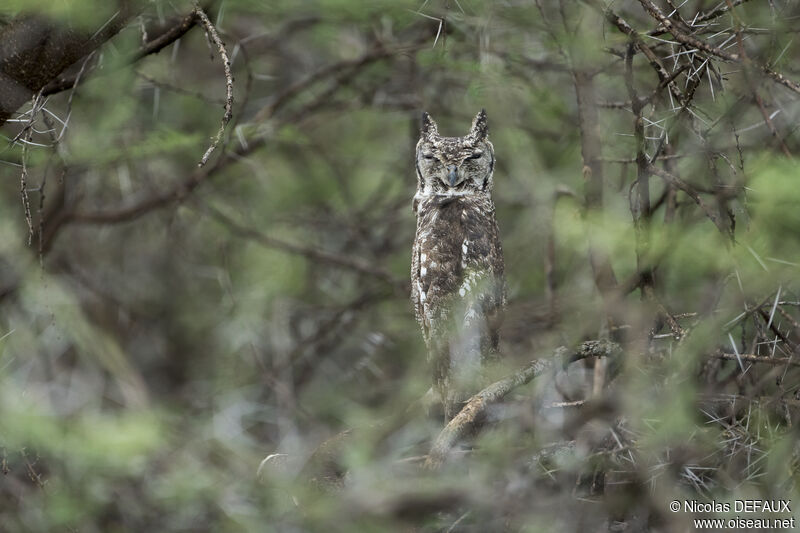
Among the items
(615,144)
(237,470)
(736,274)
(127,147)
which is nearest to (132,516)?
(237,470)

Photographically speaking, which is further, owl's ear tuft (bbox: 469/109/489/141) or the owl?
owl's ear tuft (bbox: 469/109/489/141)

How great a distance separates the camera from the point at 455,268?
3957mm

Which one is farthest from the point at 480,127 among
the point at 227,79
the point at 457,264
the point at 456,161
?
the point at 227,79

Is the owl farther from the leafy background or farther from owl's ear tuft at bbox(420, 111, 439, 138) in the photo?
the leafy background

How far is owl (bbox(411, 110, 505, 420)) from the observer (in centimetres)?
386

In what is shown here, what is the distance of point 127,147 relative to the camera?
15.9 ft

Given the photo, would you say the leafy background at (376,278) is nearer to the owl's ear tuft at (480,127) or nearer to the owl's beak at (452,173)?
the owl's ear tuft at (480,127)

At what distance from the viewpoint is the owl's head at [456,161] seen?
13.5ft

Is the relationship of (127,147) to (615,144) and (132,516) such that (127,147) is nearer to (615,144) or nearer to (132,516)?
(132,516)

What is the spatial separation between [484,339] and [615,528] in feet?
3.56

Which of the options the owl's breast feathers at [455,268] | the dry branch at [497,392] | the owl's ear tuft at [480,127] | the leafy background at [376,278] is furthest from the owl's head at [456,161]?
the dry branch at [497,392]

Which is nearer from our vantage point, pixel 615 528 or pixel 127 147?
pixel 615 528

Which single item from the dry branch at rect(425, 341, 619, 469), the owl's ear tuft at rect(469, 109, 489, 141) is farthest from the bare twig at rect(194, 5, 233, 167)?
the owl's ear tuft at rect(469, 109, 489, 141)

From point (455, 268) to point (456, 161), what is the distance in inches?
20.3
